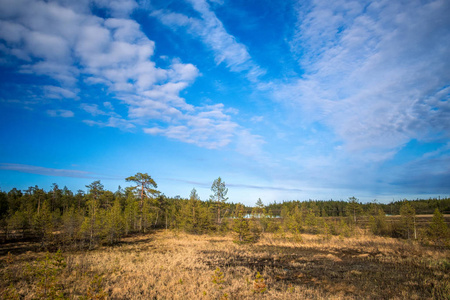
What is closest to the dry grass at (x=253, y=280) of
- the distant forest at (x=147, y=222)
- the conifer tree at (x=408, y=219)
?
the distant forest at (x=147, y=222)

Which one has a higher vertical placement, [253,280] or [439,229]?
[253,280]

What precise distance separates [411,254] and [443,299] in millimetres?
15233

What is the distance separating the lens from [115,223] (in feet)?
104

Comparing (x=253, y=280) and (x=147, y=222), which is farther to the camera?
(x=147, y=222)

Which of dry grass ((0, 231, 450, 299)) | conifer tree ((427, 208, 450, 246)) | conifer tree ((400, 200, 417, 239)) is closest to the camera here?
dry grass ((0, 231, 450, 299))

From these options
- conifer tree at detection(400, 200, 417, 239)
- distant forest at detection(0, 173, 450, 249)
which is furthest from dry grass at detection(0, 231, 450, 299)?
conifer tree at detection(400, 200, 417, 239)

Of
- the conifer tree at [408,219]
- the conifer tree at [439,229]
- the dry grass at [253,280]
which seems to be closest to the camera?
the dry grass at [253,280]

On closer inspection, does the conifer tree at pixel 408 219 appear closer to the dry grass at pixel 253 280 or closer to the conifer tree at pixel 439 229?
the conifer tree at pixel 439 229

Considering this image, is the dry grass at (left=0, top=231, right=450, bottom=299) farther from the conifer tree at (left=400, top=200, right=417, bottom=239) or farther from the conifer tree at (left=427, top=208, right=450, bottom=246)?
the conifer tree at (left=400, top=200, right=417, bottom=239)

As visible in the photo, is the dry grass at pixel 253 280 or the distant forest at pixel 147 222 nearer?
the dry grass at pixel 253 280

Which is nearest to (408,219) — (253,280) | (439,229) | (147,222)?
(439,229)

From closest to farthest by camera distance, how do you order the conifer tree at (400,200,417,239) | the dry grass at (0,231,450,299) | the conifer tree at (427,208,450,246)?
the dry grass at (0,231,450,299)
the conifer tree at (427,208,450,246)
the conifer tree at (400,200,417,239)

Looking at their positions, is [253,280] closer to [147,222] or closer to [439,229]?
[439,229]

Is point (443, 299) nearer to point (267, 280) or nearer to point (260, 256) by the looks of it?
point (267, 280)
